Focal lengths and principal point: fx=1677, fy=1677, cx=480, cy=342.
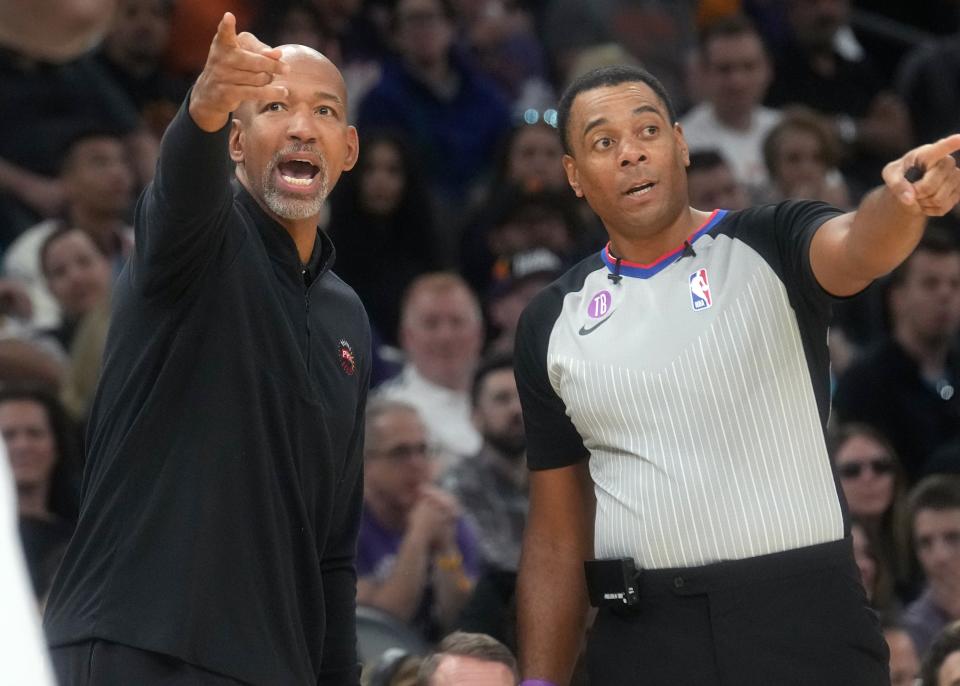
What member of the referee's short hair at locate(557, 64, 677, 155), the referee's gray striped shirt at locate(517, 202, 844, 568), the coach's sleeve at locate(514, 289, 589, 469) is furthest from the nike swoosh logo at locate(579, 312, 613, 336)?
the referee's short hair at locate(557, 64, 677, 155)

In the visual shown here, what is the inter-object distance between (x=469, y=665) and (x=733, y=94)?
5.40m

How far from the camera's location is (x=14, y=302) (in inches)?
253

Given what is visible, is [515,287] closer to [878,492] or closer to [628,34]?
[878,492]

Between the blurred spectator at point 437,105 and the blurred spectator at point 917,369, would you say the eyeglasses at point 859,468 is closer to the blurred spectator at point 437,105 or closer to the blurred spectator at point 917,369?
the blurred spectator at point 917,369

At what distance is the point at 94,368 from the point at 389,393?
3.92 ft

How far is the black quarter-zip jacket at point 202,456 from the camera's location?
2871mm

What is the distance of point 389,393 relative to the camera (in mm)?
6621

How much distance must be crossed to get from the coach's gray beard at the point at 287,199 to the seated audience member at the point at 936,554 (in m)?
3.29

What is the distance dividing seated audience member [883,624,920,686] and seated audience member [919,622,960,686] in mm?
601

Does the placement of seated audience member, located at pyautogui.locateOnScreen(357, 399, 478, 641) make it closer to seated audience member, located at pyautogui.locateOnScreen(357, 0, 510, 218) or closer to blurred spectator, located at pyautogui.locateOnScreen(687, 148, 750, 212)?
blurred spectator, located at pyautogui.locateOnScreen(687, 148, 750, 212)

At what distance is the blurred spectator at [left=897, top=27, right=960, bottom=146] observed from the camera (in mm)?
9320

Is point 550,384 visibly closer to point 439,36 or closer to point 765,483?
point 765,483

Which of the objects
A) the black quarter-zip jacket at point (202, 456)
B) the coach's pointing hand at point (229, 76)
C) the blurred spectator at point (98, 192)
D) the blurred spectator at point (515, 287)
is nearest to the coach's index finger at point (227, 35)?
the coach's pointing hand at point (229, 76)

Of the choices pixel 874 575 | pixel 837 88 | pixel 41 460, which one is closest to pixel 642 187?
pixel 874 575
